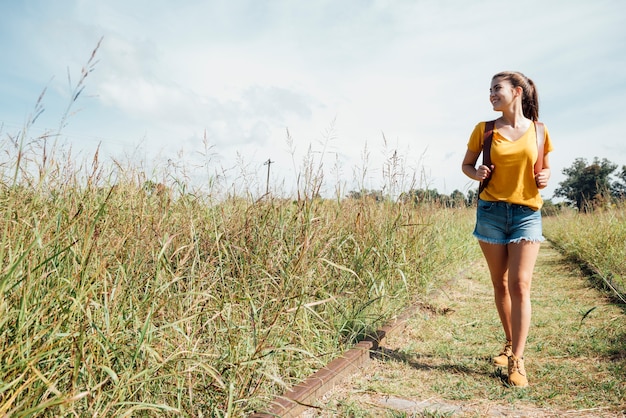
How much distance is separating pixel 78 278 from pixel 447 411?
208 cm

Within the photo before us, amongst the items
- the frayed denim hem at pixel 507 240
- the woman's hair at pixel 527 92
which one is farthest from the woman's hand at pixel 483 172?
the woman's hair at pixel 527 92

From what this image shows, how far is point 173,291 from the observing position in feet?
10.1

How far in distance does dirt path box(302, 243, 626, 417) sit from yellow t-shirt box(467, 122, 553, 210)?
0.82m

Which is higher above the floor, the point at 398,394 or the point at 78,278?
the point at 78,278

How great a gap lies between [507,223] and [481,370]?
1119 mm

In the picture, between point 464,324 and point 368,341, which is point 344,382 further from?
point 464,324

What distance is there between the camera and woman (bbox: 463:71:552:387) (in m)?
3.24

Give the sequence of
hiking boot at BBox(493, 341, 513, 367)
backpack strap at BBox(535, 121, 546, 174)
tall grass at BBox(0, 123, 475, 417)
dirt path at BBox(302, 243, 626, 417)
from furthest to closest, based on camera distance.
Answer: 1. hiking boot at BBox(493, 341, 513, 367)
2. backpack strap at BBox(535, 121, 546, 174)
3. dirt path at BBox(302, 243, 626, 417)
4. tall grass at BBox(0, 123, 475, 417)

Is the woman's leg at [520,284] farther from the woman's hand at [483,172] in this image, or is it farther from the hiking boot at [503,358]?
the woman's hand at [483,172]

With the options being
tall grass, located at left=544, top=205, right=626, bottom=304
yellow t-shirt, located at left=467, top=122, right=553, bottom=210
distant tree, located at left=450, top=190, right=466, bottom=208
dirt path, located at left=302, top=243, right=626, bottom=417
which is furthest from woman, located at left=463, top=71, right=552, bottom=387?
distant tree, located at left=450, top=190, right=466, bottom=208

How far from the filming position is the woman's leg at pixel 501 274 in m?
3.40

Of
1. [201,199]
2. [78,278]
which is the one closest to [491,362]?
[201,199]

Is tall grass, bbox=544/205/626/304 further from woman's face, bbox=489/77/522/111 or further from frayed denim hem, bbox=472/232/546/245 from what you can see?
woman's face, bbox=489/77/522/111

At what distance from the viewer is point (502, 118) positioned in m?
3.50
